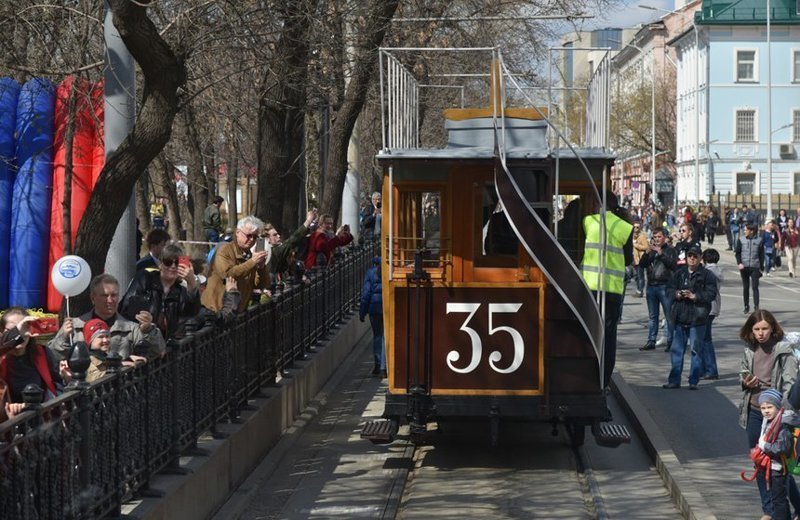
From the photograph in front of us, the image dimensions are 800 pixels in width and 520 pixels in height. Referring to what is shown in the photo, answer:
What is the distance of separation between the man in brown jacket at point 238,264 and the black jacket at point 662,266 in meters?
9.39

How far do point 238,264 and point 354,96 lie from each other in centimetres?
1245

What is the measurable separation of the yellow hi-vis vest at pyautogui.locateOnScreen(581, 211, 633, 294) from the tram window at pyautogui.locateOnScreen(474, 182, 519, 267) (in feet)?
2.08

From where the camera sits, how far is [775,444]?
9.59 m

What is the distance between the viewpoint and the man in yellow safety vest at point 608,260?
1263cm

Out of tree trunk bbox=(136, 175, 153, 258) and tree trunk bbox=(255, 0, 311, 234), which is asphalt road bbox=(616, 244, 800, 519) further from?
tree trunk bbox=(136, 175, 153, 258)

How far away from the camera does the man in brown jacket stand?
13.0 metres

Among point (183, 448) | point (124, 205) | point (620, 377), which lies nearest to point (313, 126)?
point (620, 377)

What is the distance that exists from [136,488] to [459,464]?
196 inches

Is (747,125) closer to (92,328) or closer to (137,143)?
(137,143)

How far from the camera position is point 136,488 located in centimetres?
894

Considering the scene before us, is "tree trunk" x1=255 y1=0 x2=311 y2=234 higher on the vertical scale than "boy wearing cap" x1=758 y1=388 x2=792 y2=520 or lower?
higher

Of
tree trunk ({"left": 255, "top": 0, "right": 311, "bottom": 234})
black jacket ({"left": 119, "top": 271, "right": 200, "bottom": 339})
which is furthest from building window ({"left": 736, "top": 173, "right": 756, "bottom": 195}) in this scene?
black jacket ({"left": 119, "top": 271, "right": 200, "bottom": 339})

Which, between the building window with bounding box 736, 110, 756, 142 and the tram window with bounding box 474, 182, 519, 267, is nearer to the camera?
the tram window with bounding box 474, 182, 519, 267

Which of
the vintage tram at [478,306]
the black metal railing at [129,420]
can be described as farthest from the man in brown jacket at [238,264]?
the vintage tram at [478,306]
